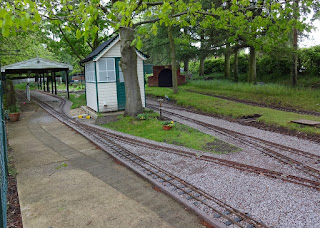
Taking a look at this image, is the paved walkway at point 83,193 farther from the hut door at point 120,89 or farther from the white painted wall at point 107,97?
the hut door at point 120,89

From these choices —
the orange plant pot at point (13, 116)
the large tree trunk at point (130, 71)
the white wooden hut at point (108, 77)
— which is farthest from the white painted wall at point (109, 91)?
the orange plant pot at point (13, 116)

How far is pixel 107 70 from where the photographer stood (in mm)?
15086

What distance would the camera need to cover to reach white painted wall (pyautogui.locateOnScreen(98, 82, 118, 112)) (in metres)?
15.1

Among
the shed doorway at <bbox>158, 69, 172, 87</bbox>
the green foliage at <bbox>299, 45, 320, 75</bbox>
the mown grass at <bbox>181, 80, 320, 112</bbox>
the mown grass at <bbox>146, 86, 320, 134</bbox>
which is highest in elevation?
the green foliage at <bbox>299, 45, 320, 75</bbox>

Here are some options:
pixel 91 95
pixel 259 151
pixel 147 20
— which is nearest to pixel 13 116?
pixel 91 95

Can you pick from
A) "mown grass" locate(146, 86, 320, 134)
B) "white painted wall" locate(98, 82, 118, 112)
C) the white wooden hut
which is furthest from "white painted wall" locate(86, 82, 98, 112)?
"mown grass" locate(146, 86, 320, 134)

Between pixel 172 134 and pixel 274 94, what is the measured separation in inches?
408

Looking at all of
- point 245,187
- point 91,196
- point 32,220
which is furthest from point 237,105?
point 32,220

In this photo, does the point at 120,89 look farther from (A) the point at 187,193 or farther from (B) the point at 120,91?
(A) the point at 187,193

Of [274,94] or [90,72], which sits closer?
[90,72]

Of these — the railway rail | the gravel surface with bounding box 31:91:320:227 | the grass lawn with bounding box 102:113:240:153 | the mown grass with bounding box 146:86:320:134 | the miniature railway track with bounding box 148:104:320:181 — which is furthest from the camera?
the mown grass with bounding box 146:86:320:134

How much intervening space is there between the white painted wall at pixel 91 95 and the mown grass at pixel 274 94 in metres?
9.61

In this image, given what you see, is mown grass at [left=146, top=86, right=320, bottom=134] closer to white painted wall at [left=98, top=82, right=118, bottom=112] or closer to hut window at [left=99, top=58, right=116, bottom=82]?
white painted wall at [left=98, top=82, right=118, bottom=112]

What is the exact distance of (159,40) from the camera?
90.8 feet
